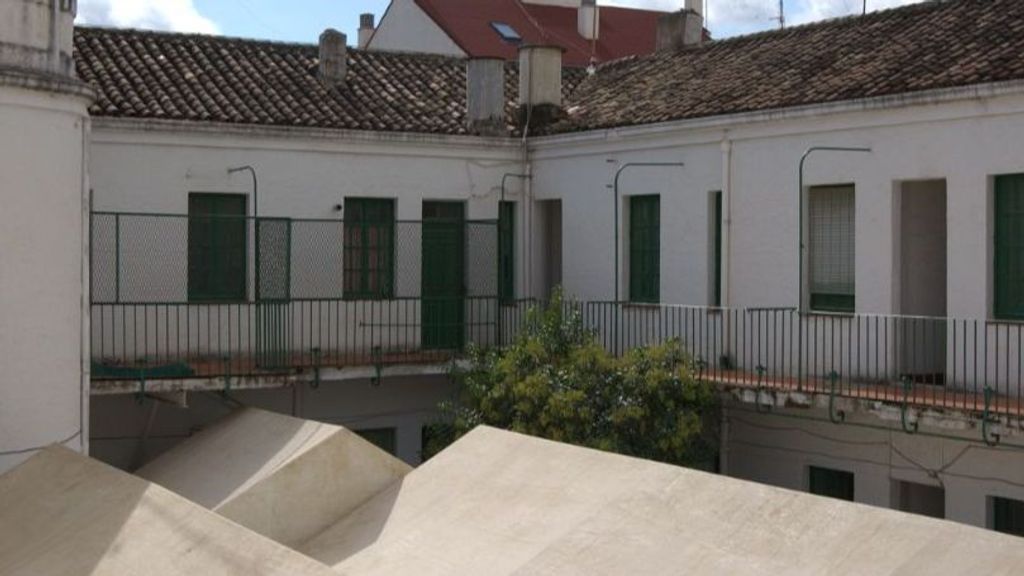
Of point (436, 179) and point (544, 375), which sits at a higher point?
point (436, 179)

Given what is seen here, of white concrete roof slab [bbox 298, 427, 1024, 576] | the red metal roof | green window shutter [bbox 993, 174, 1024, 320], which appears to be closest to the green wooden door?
white concrete roof slab [bbox 298, 427, 1024, 576]

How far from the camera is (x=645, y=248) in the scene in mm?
22547

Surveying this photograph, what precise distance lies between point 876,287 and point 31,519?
1065 cm

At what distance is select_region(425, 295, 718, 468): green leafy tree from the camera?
18.9 meters

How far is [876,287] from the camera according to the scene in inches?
738

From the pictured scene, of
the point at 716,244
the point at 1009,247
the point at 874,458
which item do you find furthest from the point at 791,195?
the point at 874,458

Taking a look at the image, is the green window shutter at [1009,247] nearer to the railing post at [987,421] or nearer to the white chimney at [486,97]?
the railing post at [987,421]

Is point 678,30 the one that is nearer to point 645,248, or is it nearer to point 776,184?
point 645,248

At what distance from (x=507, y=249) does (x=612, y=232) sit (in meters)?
2.17

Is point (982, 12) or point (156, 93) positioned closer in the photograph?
point (982, 12)

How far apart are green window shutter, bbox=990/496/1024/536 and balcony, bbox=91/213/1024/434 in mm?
1290

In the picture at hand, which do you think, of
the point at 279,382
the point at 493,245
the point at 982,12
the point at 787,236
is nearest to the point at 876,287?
the point at 787,236

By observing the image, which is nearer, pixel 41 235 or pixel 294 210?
pixel 41 235

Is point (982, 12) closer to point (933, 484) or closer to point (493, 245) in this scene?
point (933, 484)
